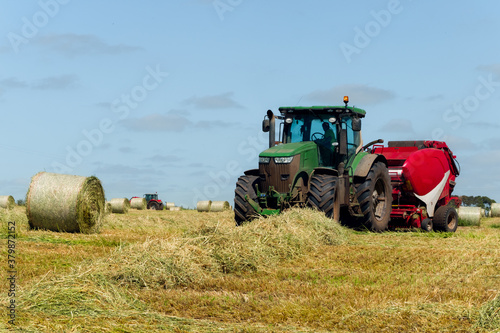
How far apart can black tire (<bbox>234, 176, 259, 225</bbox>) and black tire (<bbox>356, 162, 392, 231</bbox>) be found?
108 inches

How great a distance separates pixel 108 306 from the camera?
230 inches

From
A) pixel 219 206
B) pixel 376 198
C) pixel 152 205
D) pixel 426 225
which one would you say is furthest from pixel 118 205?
pixel 426 225

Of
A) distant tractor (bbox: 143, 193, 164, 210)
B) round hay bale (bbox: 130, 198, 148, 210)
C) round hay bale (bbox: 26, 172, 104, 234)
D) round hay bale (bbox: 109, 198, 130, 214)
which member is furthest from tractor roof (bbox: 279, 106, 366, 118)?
distant tractor (bbox: 143, 193, 164, 210)

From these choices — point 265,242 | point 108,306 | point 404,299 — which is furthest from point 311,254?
point 108,306

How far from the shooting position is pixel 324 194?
12445mm

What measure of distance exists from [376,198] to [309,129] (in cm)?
266

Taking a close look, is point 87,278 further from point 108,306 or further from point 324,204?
point 324,204

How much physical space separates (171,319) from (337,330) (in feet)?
4.79

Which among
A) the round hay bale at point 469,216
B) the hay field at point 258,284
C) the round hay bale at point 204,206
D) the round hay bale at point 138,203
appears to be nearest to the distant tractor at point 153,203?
the round hay bale at point 138,203

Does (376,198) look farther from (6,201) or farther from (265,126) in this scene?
(6,201)

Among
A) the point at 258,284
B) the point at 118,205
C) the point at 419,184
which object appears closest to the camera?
the point at 258,284

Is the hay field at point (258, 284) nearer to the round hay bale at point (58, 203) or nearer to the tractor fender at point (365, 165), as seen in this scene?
the round hay bale at point (58, 203)

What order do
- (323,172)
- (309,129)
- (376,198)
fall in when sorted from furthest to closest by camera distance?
(376,198) < (309,129) < (323,172)

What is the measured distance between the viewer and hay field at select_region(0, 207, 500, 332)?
17.3 ft
